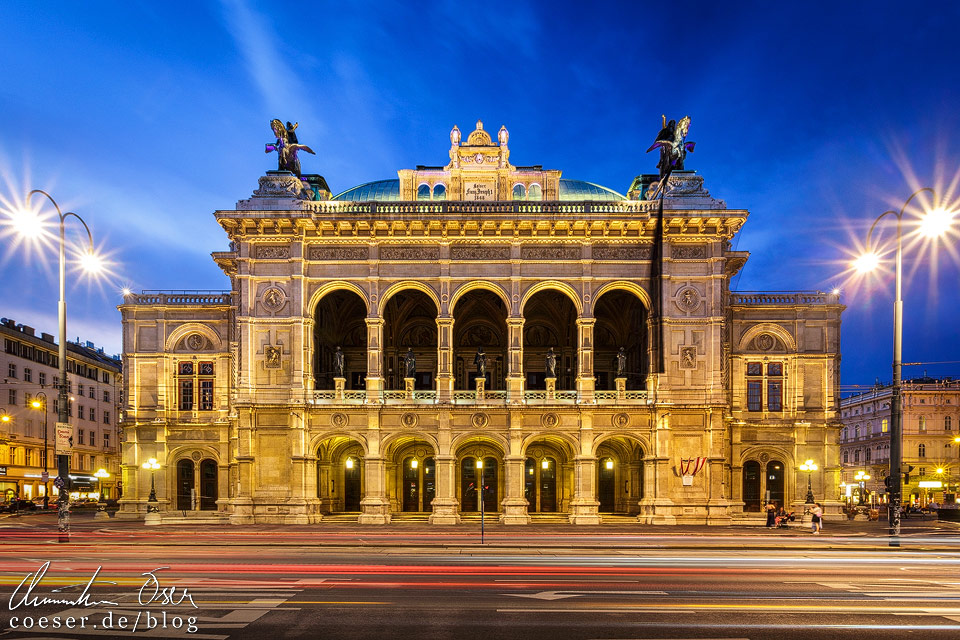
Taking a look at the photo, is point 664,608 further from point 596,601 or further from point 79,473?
point 79,473

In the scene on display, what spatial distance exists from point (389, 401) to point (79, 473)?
164 feet

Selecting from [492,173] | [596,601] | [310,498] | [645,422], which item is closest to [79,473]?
[310,498]

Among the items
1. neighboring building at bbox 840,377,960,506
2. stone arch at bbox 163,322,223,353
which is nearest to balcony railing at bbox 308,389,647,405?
stone arch at bbox 163,322,223,353

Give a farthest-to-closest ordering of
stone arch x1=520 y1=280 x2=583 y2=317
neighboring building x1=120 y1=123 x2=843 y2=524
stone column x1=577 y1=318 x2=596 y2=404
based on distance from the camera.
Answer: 1. stone arch x1=520 y1=280 x2=583 y2=317
2. stone column x1=577 y1=318 x2=596 y2=404
3. neighboring building x1=120 y1=123 x2=843 y2=524

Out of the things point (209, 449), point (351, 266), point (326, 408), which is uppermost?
point (351, 266)

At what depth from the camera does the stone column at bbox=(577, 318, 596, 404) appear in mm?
39969

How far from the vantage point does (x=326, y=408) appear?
40.0 metres

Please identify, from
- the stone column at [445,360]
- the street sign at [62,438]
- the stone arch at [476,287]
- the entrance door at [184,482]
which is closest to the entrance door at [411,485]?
the stone column at [445,360]

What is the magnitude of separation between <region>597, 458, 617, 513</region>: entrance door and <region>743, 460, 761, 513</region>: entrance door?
7821 mm

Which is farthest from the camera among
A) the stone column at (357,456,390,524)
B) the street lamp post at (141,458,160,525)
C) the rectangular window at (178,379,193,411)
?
the rectangular window at (178,379,193,411)

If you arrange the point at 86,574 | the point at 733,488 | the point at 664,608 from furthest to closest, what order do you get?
the point at 733,488, the point at 86,574, the point at 664,608

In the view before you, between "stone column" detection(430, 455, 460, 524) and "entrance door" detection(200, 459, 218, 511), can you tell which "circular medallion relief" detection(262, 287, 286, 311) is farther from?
"entrance door" detection(200, 459, 218, 511)

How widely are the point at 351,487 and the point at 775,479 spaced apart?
25.8 metres

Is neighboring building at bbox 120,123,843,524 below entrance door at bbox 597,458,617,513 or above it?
above
